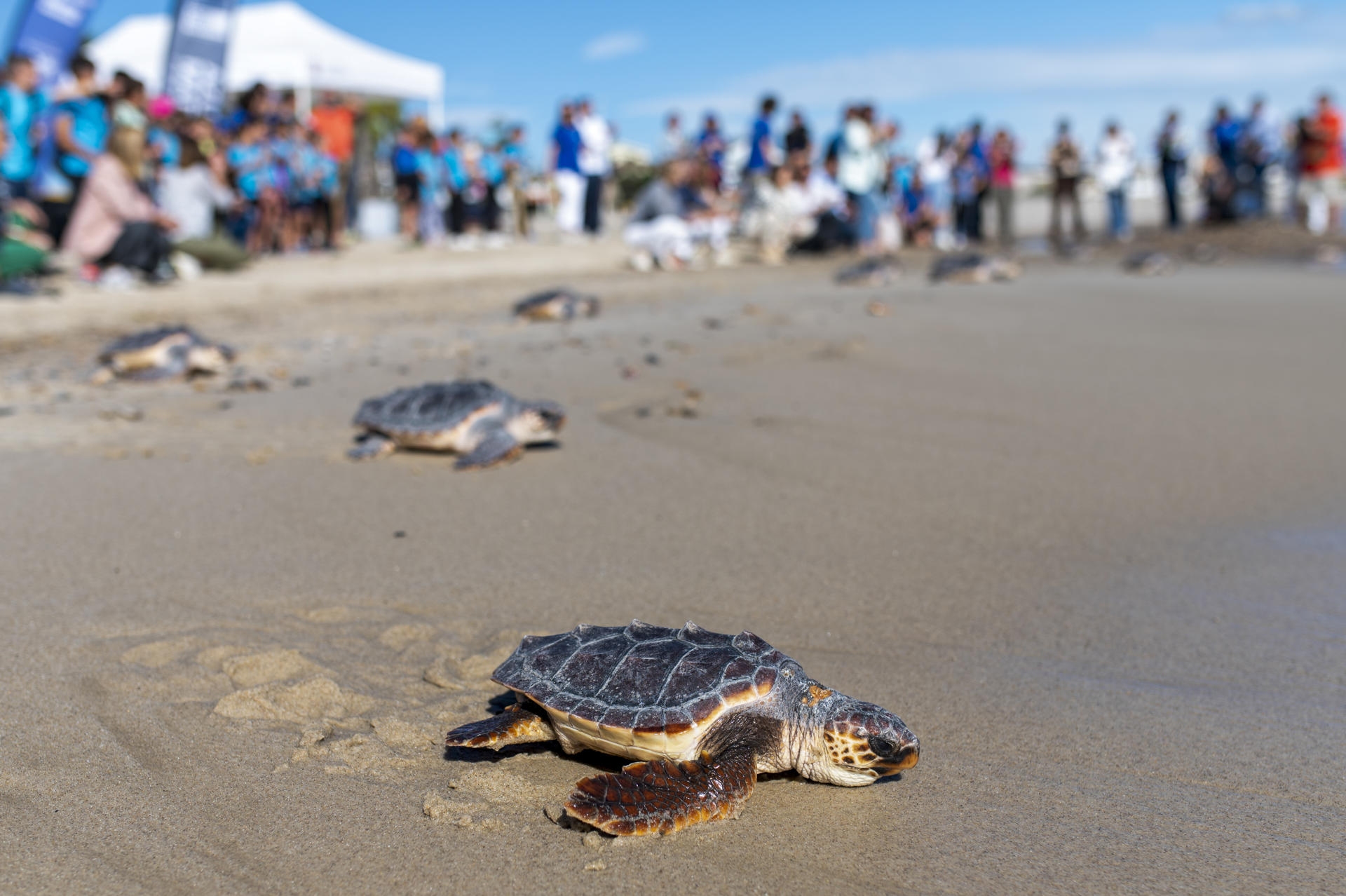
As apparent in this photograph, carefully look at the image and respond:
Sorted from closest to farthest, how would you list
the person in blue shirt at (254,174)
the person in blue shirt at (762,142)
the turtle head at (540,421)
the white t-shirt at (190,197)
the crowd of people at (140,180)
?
the turtle head at (540,421) → the crowd of people at (140,180) → the white t-shirt at (190,197) → the person in blue shirt at (254,174) → the person in blue shirt at (762,142)

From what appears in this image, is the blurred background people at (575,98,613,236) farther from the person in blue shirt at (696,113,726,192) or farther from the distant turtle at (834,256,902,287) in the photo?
the distant turtle at (834,256,902,287)

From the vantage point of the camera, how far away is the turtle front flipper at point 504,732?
2342mm

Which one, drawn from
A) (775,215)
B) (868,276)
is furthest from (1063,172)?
(868,276)

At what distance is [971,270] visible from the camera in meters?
11.7

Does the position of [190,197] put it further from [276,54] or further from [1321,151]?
[1321,151]

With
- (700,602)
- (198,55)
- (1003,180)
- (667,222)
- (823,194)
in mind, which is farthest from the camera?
(1003,180)

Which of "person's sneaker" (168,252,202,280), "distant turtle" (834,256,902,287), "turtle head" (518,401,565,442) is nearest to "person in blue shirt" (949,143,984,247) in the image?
"distant turtle" (834,256,902,287)

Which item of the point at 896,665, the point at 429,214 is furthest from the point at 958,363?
the point at 429,214

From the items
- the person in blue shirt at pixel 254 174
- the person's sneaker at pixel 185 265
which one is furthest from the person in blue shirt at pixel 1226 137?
the person's sneaker at pixel 185 265

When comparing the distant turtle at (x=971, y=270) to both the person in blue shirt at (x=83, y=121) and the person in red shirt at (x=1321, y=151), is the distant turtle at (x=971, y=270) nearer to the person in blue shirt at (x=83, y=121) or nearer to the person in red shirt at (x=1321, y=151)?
the person in red shirt at (x=1321, y=151)

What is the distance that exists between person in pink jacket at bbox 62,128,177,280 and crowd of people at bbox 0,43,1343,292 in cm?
2

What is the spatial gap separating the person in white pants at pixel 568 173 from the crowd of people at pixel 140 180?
127 inches

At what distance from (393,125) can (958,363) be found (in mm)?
25274

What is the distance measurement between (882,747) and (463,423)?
315 centimetres
